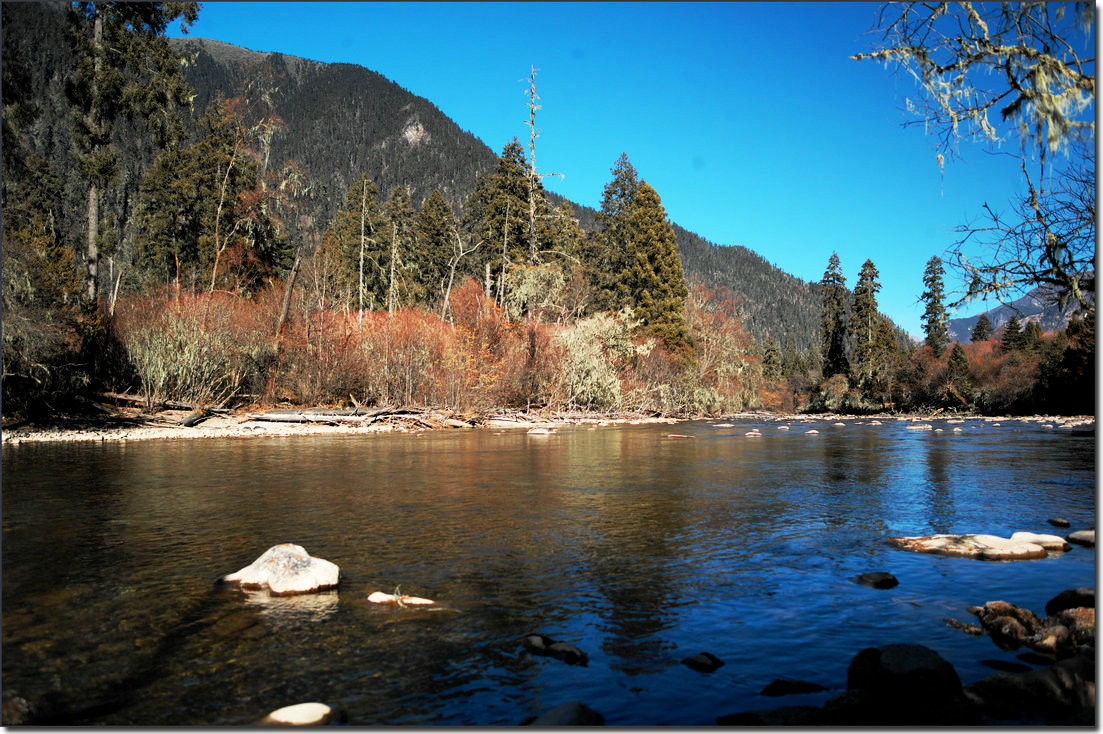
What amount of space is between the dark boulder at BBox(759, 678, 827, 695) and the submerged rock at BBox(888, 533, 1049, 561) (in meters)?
4.48

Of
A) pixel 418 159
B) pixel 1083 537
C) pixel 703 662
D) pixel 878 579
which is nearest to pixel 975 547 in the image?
pixel 1083 537

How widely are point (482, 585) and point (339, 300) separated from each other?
36.9 metres

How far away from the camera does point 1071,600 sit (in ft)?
18.5

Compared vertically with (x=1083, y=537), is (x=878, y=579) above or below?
below

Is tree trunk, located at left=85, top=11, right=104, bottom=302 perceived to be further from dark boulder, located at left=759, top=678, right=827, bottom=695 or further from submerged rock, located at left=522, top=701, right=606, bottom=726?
dark boulder, located at left=759, top=678, right=827, bottom=695

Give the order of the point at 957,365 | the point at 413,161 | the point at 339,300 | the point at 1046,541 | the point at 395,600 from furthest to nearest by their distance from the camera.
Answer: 1. the point at 413,161
2. the point at 957,365
3. the point at 339,300
4. the point at 1046,541
5. the point at 395,600

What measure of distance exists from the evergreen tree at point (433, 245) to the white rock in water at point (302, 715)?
192 feet

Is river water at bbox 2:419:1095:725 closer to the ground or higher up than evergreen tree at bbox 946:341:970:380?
closer to the ground

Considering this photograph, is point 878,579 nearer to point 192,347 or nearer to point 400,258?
point 192,347

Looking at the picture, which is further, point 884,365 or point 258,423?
point 884,365

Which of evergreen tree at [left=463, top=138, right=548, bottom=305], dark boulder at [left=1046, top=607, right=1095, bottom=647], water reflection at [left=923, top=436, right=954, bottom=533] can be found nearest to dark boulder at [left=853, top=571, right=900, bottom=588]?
dark boulder at [left=1046, top=607, right=1095, bottom=647]

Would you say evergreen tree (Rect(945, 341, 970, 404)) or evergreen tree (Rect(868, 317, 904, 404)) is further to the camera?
evergreen tree (Rect(868, 317, 904, 404))

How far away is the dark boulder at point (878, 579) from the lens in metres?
6.62

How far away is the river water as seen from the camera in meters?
4.35
